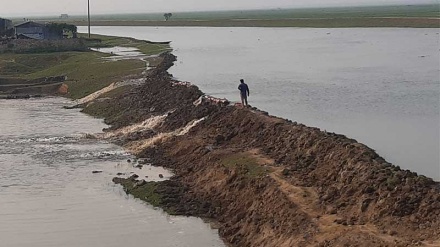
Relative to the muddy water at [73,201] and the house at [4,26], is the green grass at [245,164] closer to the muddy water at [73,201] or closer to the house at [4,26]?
the muddy water at [73,201]

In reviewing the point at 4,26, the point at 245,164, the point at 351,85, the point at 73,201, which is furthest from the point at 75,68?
the point at 245,164

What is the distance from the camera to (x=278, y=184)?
720 inches

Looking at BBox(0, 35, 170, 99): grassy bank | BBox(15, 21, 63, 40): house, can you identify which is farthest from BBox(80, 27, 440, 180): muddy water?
BBox(15, 21, 63, 40): house

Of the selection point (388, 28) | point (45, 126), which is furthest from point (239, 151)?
point (388, 28)

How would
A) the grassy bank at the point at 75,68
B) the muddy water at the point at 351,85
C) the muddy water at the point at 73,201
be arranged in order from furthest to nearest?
the grassy bank at the point at 75,68 < the muddy water at the point at 351,85 < the muddy water at the point at 73,201

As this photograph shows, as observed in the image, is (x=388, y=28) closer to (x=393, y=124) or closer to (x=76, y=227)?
(x=393, y=124)

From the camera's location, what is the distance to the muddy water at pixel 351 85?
24984 mm

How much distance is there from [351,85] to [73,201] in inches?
916

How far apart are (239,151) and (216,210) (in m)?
4.35

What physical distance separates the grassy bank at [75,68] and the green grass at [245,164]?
2583 centimetres

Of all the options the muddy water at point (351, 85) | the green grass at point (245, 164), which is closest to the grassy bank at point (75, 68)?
the muddy water at point (351, 85)

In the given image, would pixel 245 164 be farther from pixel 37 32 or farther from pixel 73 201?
pixel 37 32

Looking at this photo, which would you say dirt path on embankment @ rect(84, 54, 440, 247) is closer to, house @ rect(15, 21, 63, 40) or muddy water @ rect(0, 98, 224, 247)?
muddy water @ rect(0, 98, 224, 247)

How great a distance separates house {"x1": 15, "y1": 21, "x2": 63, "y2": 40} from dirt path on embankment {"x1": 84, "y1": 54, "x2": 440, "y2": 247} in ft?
173
